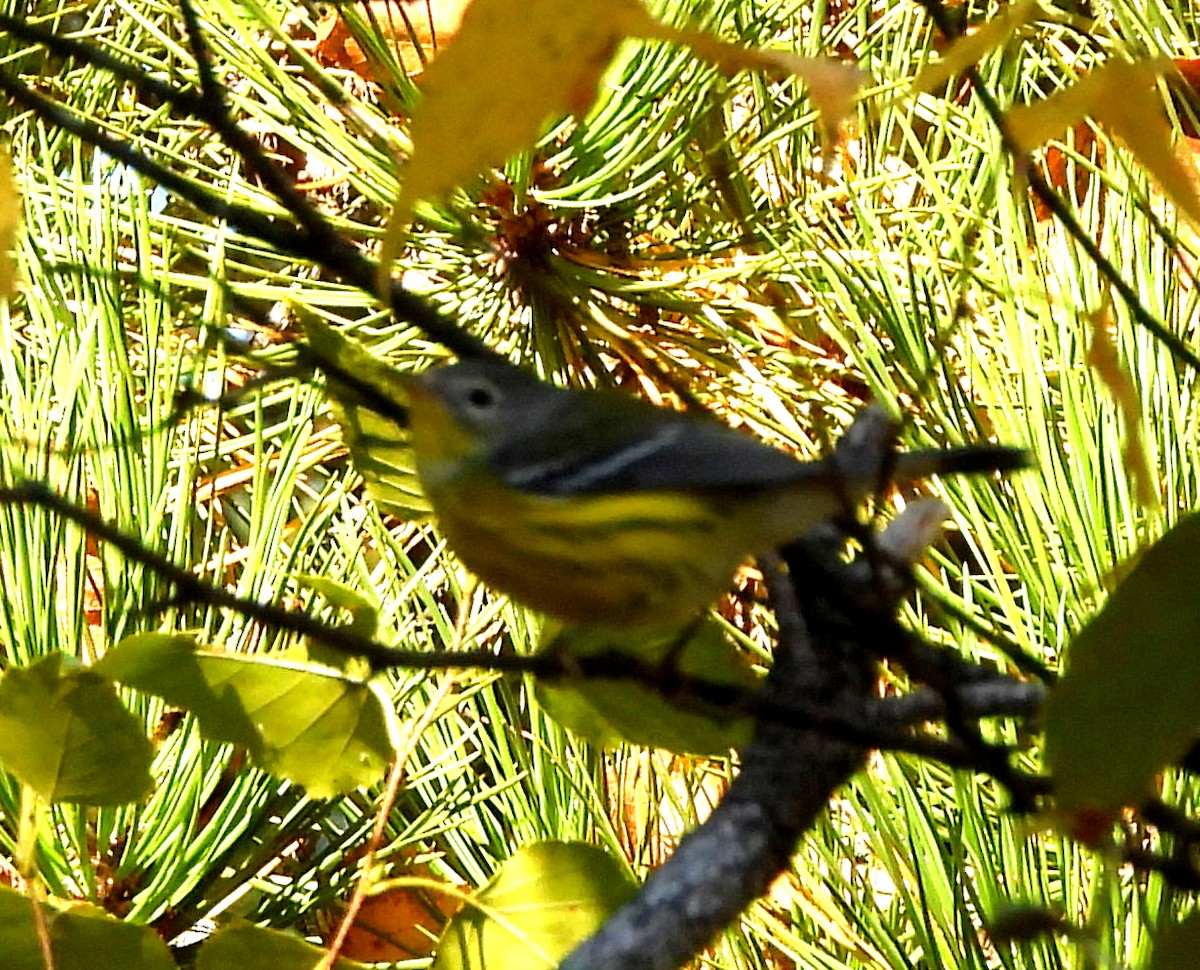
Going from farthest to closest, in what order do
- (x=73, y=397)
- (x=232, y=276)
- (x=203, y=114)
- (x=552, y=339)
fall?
(x=232, y=276)
(x=552, y=339)
(x=73, y=397)
(x=203, y=114)

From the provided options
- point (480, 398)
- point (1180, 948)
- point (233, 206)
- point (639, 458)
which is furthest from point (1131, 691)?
point (480, 398)

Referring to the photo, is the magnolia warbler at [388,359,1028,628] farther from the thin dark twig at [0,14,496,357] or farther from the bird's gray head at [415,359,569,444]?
the thin dark twig at [0,14,496,357]

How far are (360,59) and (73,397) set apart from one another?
41 cm

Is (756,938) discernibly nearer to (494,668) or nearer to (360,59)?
(494,668)

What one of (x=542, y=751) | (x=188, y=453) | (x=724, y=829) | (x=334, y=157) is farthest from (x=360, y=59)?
(x=724, y=829)

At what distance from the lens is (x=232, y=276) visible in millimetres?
996

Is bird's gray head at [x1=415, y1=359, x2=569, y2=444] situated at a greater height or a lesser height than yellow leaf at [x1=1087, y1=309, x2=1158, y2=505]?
greater

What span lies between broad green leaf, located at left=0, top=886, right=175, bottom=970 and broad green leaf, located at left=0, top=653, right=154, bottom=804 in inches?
1.8

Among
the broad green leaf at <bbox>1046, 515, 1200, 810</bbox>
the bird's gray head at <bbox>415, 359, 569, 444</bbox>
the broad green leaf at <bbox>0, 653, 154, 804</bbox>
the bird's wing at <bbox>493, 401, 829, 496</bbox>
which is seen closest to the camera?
the broad green leaf at <bbox>1046, 515, 1200, 810</bbox>

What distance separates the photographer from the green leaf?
20.0 inches

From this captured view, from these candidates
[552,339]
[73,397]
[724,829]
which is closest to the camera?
[724,829]

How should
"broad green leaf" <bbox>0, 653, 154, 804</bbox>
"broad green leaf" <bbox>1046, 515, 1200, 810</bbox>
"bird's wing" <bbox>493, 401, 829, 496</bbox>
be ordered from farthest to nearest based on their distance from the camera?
"bird's wing" <bbox>493, 401, 829, 496</bbox>
"broad green leaf" <bbox>0, 653, 154, 804</bbox>
"broad green leaf" <bbox>1046, 515, 1200, 810</bbox>

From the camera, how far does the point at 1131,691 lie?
21 centimetres

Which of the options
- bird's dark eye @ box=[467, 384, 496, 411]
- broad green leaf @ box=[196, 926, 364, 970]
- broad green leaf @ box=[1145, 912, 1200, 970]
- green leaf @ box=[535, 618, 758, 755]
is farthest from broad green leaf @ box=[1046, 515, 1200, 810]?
bird's dark eye @ box=[467, 384, 496, 411]
